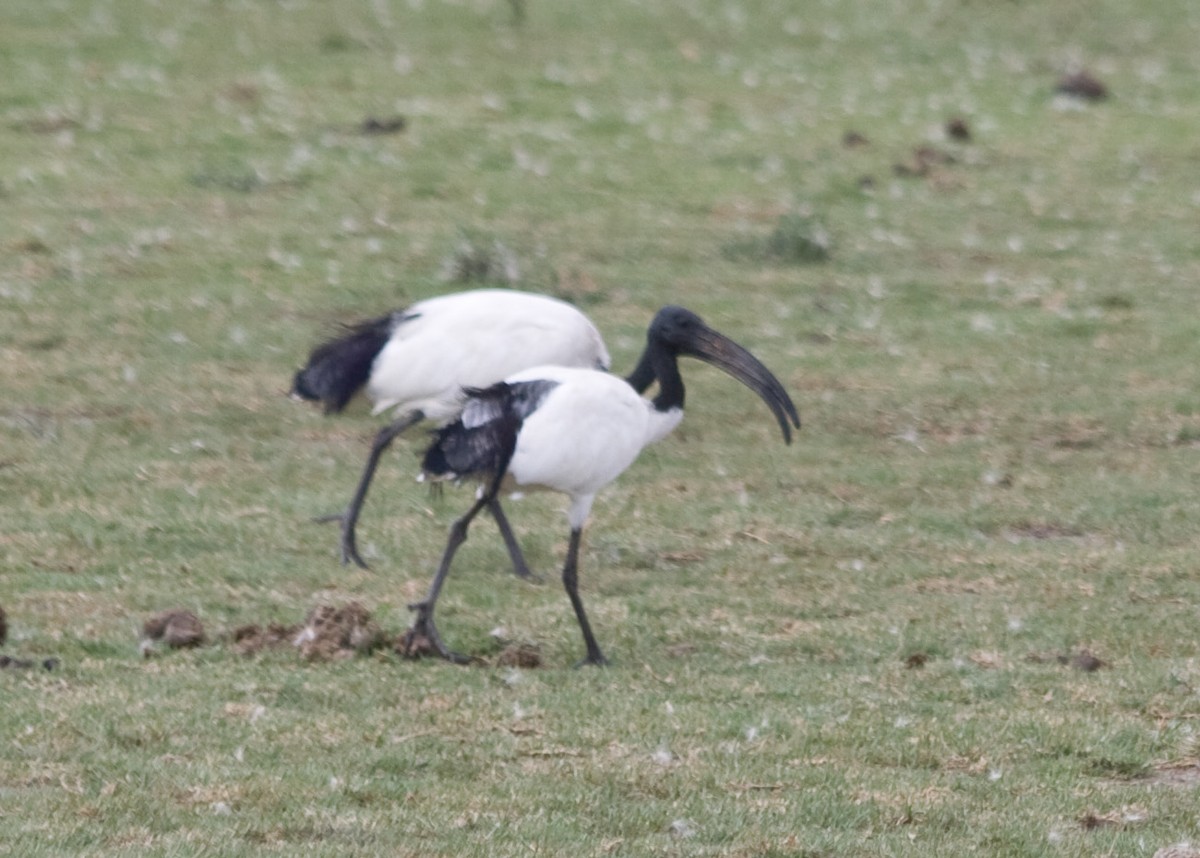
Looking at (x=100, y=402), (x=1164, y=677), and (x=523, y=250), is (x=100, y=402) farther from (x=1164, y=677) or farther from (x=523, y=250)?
(x=1164, y=677)

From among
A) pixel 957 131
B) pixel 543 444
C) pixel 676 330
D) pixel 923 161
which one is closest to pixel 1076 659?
pixel 676 330

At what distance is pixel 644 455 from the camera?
1121cm

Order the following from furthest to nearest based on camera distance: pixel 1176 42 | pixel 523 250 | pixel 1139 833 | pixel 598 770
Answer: pixel 1176 42 → pixel 523 250 → pixel 598 770 → pixel 1139 833

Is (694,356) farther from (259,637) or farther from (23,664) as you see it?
(23,664)

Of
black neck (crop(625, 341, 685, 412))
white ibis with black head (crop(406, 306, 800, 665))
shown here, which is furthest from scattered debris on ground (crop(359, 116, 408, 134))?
white ibis with black head (crop(406, 306, 800, 665))

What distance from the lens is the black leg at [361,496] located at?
9109 mm

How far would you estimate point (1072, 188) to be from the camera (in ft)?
59.3

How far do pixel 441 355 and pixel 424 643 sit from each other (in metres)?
1.97

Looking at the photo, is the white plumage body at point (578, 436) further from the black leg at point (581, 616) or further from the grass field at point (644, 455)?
the grass field at point (644, 455)

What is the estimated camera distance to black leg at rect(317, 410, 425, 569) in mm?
9109

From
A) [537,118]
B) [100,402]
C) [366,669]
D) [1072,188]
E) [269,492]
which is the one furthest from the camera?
[537,118]

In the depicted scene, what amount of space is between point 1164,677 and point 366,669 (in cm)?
277

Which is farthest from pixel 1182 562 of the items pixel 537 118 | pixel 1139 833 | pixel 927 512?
pixel 537 118

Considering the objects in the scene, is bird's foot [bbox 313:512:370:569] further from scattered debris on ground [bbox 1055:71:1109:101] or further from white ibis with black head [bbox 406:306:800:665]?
scattered debris on ground [bbox 1055:71:1109:101]
